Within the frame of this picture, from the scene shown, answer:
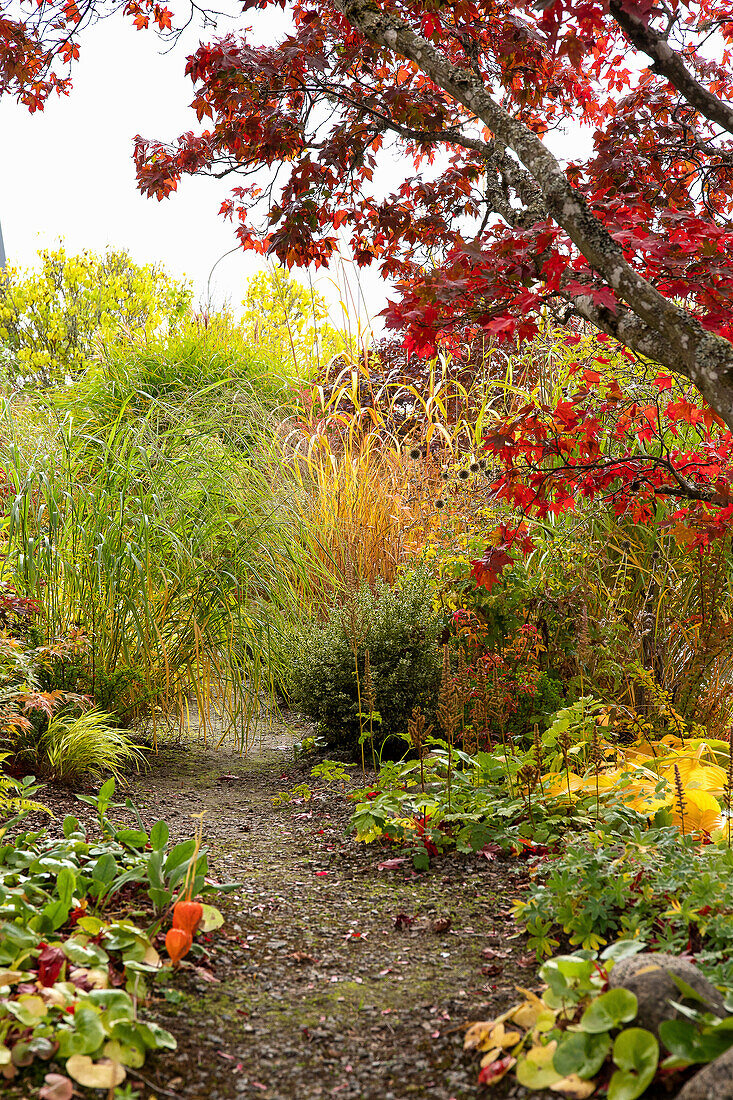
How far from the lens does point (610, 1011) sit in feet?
4.72

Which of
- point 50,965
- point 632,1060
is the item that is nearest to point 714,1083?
point 632,1060

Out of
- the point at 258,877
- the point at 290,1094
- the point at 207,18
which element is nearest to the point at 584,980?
the point at 290,1094

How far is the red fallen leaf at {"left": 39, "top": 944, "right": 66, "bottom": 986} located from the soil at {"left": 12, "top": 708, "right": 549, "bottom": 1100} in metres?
0.21

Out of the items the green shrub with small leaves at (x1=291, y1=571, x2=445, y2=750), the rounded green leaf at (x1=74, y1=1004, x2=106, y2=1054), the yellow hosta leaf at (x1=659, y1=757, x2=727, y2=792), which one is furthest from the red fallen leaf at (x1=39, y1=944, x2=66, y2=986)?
the green shrub with small leaves at (x1=291, y1=571, x2=445, y2=750)

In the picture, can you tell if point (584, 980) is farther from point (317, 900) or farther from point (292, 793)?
point (292, 793)

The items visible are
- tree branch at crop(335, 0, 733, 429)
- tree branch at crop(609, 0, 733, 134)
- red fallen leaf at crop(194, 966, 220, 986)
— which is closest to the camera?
red fallen leaf at crop(194, 966, 220, 986)

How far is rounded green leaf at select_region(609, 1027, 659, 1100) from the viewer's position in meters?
1.33

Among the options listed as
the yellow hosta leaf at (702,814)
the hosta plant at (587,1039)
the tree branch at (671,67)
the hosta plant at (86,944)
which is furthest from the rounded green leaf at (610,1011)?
the tree branch at (671,67)

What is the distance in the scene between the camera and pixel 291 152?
3145mm

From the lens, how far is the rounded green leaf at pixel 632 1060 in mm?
1331

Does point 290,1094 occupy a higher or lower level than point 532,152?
lower

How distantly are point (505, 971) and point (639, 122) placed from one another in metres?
2.85

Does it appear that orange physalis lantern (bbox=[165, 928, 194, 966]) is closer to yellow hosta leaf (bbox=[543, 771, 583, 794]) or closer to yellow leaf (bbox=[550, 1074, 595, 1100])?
yellow leaf (bbox=[550, 1074, 595, 1100])

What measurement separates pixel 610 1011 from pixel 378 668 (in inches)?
94.5
